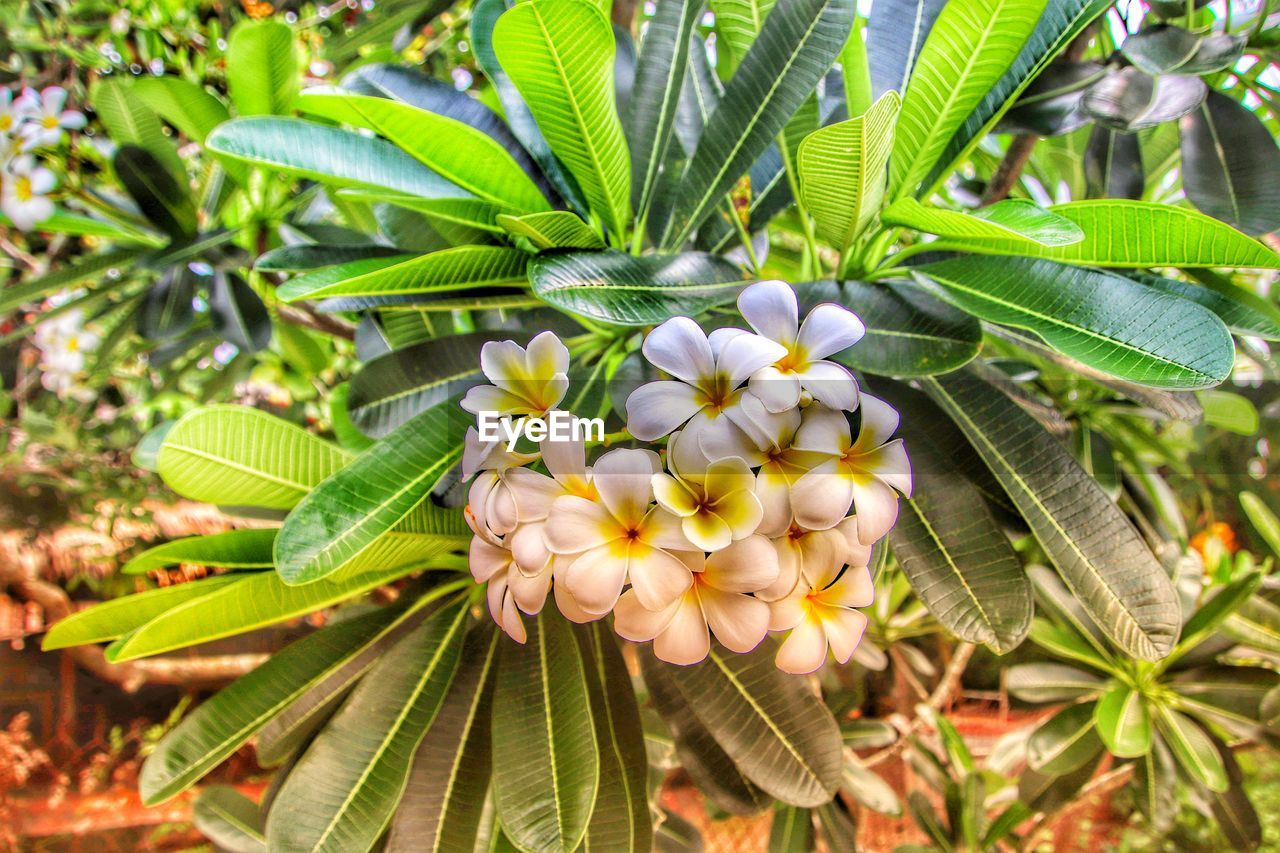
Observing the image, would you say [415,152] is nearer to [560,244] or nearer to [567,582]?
[560,244]

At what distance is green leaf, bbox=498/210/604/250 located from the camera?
0.36 m

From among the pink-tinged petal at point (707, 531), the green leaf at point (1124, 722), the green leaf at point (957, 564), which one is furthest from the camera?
the green leaf at point (1124, 722)

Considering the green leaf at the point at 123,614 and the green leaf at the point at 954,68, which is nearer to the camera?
the green leaf at the point at 954,68

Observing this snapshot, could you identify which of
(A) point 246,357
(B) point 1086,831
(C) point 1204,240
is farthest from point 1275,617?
(A) point 246,357

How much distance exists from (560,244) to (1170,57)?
43cm

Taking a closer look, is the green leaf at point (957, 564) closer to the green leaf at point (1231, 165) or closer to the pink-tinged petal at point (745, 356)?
the pink-tinged petal at point (745, 356)

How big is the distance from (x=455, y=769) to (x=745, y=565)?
30 centimetres

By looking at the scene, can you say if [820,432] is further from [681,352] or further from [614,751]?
[614,751]

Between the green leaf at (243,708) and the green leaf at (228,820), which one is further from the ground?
the green leaf at (243,708)

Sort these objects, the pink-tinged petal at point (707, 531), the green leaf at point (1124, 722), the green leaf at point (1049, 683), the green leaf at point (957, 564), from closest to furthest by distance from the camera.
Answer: the pink-tinged petal at point (707, 531), the green leaf at point (957, 564), the green leaf at point (1124, 722), the green leaf at point (1049, 683)

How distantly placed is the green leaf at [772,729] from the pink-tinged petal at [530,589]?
150 mm

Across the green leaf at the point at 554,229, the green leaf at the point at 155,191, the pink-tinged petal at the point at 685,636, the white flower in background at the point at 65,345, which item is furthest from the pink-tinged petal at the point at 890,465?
the white flower in background at the point at 65,345

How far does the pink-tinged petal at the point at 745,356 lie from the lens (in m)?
0.29

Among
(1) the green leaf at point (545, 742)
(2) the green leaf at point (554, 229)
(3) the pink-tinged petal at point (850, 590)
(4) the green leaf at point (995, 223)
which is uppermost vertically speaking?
(2) the green leaf at point (554, 229)
